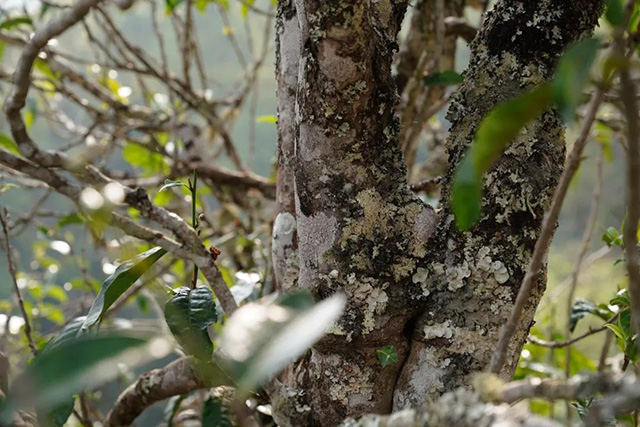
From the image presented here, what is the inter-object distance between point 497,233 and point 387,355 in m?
0.13

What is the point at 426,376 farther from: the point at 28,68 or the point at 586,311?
the point at 28,68

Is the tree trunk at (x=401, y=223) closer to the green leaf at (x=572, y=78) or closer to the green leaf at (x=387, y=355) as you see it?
the green leaf at (x=387, y=355)

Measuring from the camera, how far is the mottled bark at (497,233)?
0.50m

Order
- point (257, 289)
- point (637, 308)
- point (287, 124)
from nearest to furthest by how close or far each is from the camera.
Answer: point (637, 308)
point (287, 124)
point (257, 289)

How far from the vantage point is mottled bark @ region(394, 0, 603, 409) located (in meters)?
0.50

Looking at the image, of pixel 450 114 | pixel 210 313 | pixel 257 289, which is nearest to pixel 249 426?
pixel 210 313

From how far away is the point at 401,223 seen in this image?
53 cm

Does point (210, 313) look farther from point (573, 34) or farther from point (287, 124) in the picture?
point (573, 34)

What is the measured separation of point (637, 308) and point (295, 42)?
15.0 inches

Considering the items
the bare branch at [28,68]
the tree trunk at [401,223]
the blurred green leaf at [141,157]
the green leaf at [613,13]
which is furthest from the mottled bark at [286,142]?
the blurred green leaf at [141,157]

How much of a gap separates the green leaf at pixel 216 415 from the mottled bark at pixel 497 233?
0.14 metres

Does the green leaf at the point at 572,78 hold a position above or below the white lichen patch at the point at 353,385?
above

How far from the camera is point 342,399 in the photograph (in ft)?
1.75

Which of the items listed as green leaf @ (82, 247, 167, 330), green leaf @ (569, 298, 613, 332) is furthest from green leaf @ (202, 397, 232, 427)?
green leaf @ (569, 298, 613, 332)
